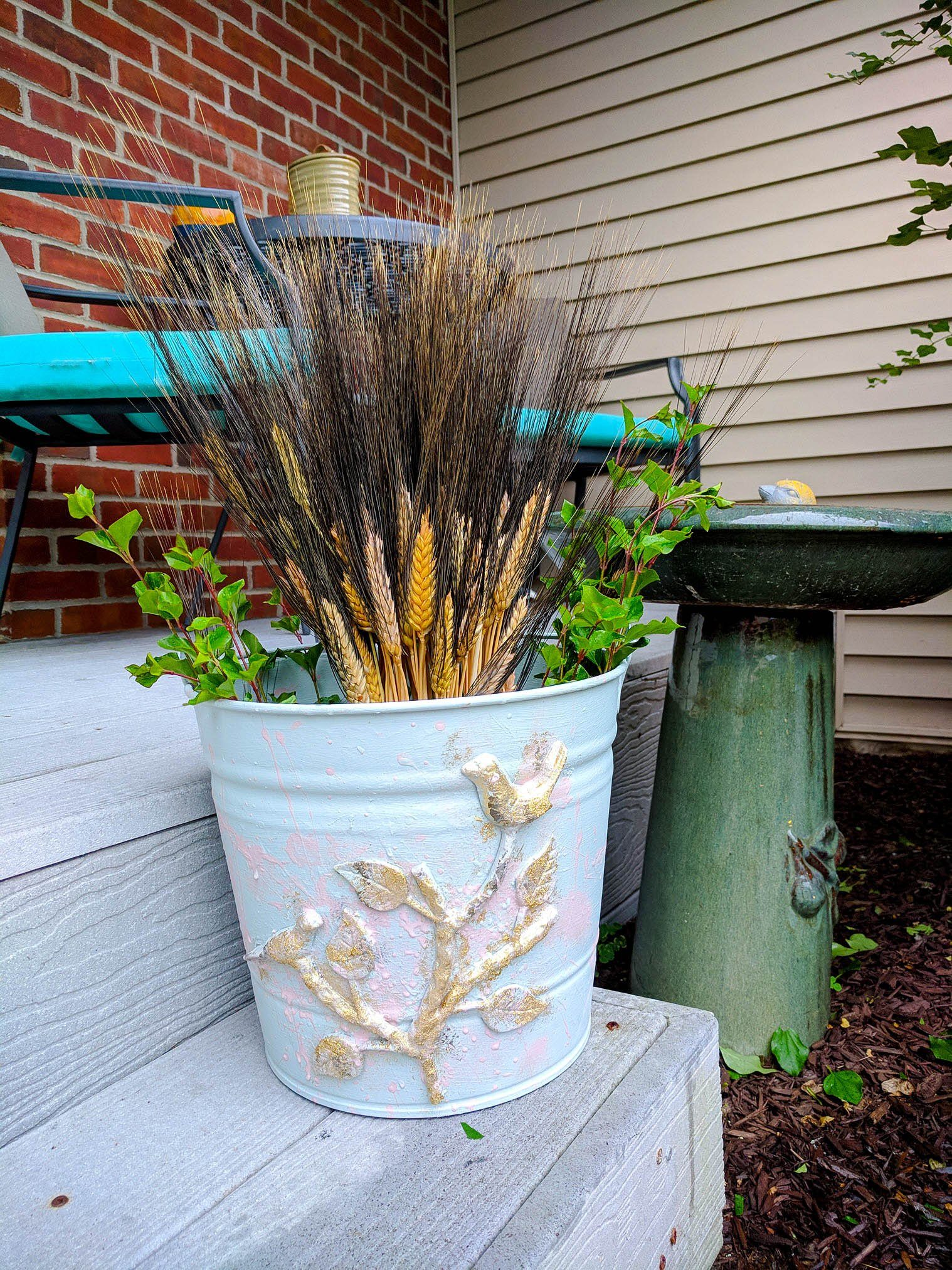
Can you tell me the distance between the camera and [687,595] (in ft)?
3.33

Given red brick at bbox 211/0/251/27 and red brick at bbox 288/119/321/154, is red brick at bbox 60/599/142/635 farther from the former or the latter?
red brick at bbox 211/0/251/27

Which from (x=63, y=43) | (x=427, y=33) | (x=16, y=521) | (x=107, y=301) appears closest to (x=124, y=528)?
(x=16, y=521)

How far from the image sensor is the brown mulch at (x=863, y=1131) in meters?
0.84

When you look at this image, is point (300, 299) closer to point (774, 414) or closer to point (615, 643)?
point (615, 643)

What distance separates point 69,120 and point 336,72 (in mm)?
1228

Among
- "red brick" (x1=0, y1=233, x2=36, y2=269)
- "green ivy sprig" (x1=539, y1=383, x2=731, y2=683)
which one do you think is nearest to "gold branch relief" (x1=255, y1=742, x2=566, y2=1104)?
"green ivy sprig" (x1=539, y1=383, x2=731, y2=683)

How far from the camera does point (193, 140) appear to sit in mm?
2490

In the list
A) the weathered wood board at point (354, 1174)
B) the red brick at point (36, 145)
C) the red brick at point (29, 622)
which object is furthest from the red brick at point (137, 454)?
the weathered wood board at point (354, 1174)

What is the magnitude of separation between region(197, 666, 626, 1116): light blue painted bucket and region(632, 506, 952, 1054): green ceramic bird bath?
1.50ft

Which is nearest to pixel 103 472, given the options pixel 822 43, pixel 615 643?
pixel 615 643

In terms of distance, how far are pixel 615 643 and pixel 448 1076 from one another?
35 cm

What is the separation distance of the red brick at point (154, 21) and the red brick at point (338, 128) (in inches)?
21.9

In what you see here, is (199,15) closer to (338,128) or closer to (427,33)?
(338,128)

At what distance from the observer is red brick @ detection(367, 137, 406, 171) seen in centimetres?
314
